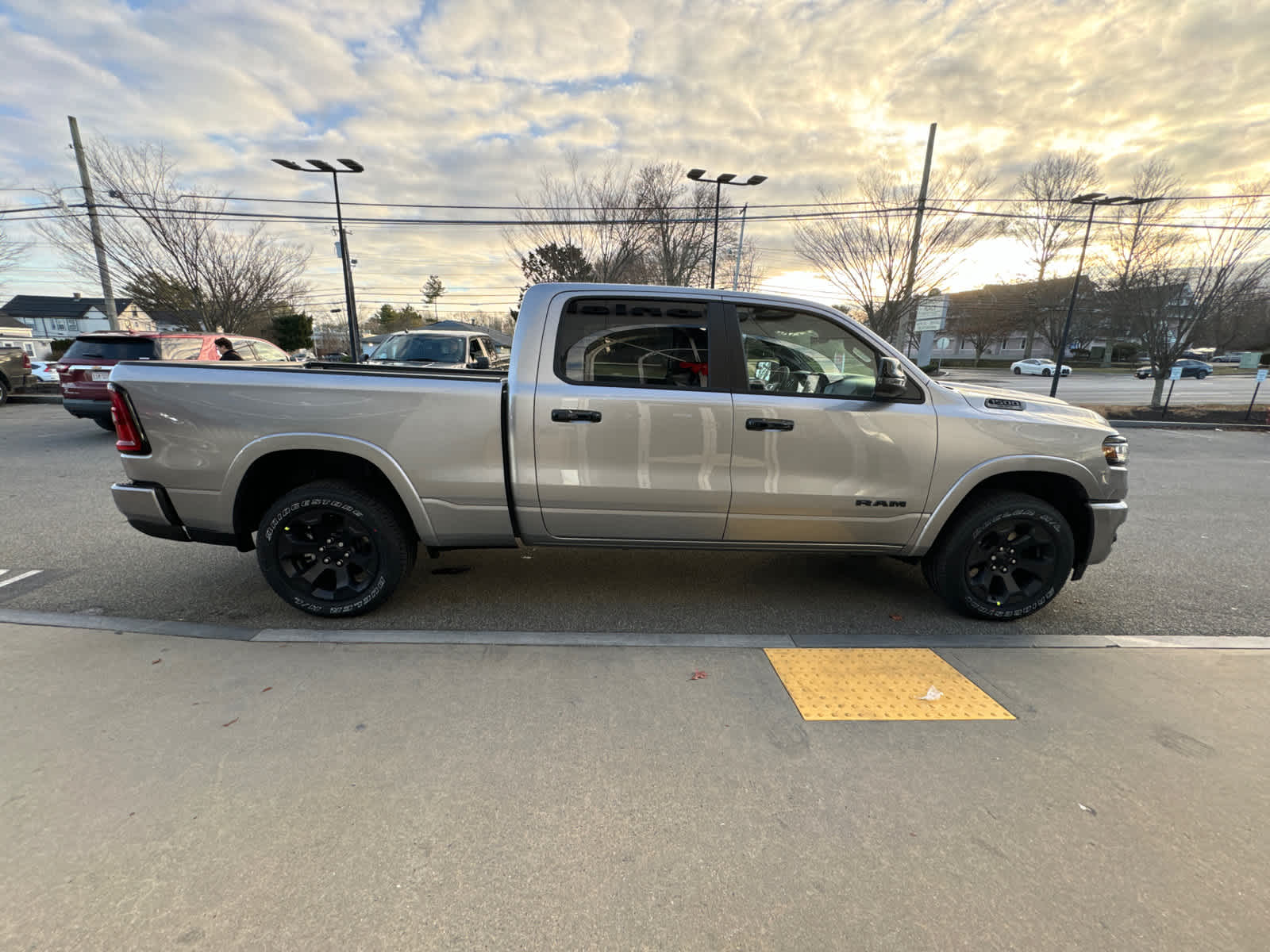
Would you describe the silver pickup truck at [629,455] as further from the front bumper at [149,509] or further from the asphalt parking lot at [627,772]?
the asphalt parking lot at [627,772]

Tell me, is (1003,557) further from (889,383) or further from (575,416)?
(575,416)

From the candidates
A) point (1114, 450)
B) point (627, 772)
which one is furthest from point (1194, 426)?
point (627, 772)

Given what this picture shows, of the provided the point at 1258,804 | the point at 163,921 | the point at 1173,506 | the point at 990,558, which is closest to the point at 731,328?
the point at 990,558

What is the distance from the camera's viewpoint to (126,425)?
3.17 m

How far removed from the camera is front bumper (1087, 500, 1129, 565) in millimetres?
3402

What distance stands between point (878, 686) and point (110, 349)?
12.3m

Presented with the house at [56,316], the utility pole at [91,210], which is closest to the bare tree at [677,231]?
the utility pole at [91,210]

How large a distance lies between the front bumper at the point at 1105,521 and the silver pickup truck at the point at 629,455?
1 cm

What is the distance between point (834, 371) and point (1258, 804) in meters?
2.54

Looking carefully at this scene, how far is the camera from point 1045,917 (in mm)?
1654

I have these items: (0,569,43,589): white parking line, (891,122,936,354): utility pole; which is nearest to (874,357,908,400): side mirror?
(0,569,43,589): white parking line

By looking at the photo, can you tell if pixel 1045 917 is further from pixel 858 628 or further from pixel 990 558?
pixel 990 558

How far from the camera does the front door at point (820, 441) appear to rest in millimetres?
3230

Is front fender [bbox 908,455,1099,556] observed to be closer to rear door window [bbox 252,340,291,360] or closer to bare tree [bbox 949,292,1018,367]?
rear door window [bbox 252,340,291,360]
